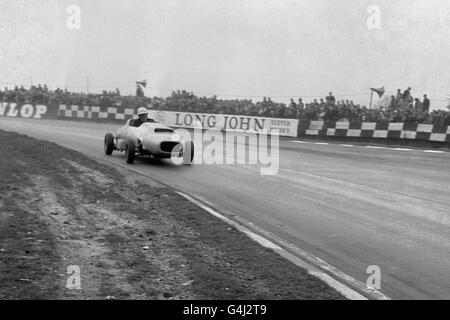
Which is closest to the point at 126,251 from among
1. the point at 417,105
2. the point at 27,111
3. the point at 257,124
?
the point at 417,105

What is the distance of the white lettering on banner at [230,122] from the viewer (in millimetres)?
21609

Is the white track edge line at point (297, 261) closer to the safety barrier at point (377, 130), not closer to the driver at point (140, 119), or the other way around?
the driver at point (140, 119)

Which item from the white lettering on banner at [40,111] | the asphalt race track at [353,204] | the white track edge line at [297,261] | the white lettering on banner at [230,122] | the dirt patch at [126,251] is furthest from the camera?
the white lettering on banner at [40,111]

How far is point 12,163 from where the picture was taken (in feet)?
30.8

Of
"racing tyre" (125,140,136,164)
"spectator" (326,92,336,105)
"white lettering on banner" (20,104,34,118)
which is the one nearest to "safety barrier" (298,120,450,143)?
"spectator" (326,92,336,105)

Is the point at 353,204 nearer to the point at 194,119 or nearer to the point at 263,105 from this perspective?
the point at 263,105

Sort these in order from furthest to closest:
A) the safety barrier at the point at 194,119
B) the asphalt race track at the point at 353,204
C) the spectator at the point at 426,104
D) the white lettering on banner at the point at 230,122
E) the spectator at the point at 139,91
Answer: the spectator at the point at 139,91 → the safety barrier at the point at 194,119 → the white lettering on banner at the point at 230,122 → the spectator at the point at 426,104 → the asphalt race track at the point at 353,204

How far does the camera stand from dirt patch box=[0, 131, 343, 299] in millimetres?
4066

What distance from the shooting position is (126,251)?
5.00 metres

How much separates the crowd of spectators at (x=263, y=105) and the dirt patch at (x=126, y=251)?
500 inches

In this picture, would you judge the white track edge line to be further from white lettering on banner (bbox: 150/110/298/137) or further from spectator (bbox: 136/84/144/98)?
spectator (bbox: 136/84/144/98)

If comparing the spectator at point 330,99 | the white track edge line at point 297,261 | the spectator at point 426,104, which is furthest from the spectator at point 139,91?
the white track edge line at point 297,261
